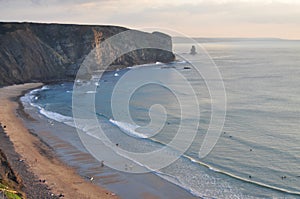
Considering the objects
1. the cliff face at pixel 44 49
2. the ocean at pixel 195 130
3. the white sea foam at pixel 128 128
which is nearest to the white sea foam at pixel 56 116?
the ocean at pixel 195 130

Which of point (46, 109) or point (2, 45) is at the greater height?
point (2, 45)

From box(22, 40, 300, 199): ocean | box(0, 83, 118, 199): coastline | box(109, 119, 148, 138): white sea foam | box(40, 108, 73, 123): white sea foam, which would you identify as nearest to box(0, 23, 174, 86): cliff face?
box(22, 40, 300, 199): ocean

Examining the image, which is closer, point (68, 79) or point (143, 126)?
point (143, 126)

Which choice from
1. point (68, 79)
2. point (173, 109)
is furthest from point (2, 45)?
point (173, 109)

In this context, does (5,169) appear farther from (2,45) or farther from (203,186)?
(2,45)

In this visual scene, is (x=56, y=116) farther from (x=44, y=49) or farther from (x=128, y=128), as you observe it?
(x=44, y=49)

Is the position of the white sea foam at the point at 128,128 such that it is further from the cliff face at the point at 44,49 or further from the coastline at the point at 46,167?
the cliff face at the point at 44,49

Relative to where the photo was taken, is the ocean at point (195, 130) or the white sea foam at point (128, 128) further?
the white sea foam at point (128, 128)
